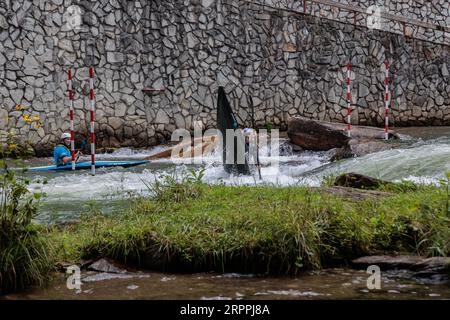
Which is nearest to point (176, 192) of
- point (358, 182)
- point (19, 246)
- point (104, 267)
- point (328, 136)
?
point (358, 182)

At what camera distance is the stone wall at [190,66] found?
16.5m

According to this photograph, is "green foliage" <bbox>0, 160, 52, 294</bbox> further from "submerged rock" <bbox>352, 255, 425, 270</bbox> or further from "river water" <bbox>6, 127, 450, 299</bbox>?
"submerged rock" <bbox>352, 255, 425, 270</bbox>

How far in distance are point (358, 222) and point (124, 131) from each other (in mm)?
11907

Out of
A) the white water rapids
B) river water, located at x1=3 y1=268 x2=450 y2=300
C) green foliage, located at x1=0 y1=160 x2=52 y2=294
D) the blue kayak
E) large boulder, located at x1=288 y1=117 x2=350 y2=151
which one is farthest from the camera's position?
large boulder, located at x1=288 y1=117 x2=350 y2=151

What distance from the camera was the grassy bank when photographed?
5758mm

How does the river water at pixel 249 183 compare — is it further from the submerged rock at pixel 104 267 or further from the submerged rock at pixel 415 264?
the submerged rock at pixel 104 267

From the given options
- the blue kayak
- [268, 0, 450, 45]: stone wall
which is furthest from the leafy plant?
[268, 0, 450, 45]: stone wall

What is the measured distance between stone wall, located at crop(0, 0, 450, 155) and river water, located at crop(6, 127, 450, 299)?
1048mm

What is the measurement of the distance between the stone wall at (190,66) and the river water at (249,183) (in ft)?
3.44

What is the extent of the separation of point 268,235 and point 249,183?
477 centimetres

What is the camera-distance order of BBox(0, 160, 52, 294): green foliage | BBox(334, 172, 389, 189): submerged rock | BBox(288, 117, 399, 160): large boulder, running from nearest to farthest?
BBox(0, 160, 52, 294): green foliage
BBox(334, 172, 389, 189): submerged rock
BBox(288, 117, 399, 160): large boulder

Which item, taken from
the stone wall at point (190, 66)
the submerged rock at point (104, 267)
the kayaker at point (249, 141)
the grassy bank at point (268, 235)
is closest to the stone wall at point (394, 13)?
the stone wall at point (190, 66)

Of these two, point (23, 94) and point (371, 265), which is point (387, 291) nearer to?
point (371, 265)
